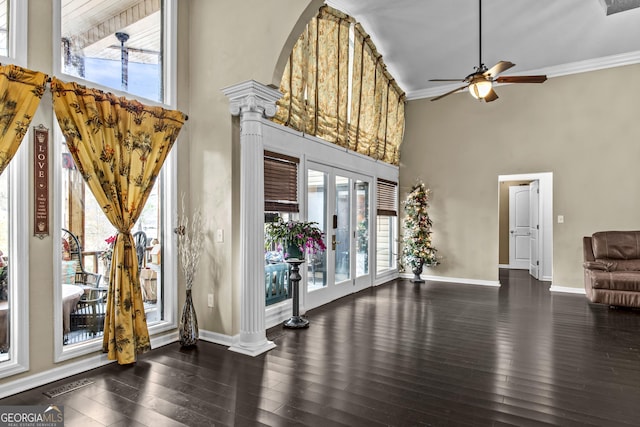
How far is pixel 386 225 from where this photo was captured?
7.73 meters

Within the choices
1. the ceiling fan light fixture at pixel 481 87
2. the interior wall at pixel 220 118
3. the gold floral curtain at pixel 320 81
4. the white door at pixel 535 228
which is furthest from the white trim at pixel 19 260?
the white door at pixel 535 228

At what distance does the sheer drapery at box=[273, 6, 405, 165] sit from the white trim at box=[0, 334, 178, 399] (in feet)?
10.0

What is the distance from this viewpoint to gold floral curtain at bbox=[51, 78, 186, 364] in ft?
10.1

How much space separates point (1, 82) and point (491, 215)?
7285 millimetres

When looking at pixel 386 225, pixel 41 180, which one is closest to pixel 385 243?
pixel 386 225

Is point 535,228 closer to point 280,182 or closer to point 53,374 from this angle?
point 280,182

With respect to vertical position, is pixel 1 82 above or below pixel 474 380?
above

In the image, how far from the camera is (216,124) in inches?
152

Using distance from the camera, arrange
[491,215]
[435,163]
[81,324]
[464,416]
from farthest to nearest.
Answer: [435,163] < [491,215] < [81,324] < [464,416]

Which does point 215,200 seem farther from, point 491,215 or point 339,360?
point 491,215

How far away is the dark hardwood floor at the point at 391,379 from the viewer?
249 cm

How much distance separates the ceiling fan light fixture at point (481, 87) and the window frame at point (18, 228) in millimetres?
4347

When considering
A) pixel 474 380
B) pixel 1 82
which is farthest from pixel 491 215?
pixel 1 82

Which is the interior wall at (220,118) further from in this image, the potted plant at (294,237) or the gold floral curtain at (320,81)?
the gold floral curtain at (320,81)
